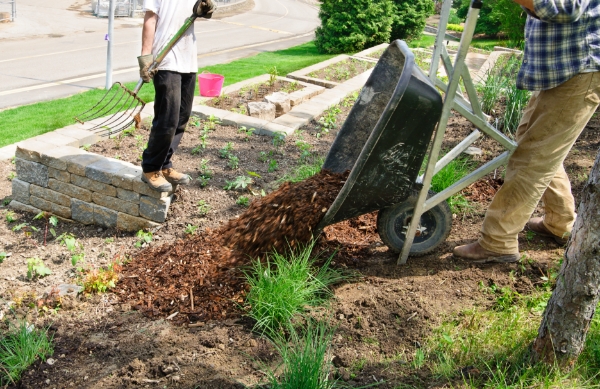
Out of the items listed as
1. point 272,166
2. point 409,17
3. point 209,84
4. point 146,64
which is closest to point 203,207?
point 272,166

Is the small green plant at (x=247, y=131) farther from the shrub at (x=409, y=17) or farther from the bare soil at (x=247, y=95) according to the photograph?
the shrub at (x=409, y=17)

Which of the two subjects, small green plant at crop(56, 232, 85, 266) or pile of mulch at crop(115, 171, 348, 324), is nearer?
pile of mulch at crop(115, 171, 348, 324)

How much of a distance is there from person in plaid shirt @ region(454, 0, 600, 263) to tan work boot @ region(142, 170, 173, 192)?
2.20 meters

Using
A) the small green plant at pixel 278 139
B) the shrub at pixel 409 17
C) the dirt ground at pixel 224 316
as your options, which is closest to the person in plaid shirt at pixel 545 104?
the dirt ground at pixel 224 316

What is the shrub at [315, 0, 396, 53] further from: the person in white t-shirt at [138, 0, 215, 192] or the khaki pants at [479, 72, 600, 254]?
the khaki pants at [479, 72, 600, 254]

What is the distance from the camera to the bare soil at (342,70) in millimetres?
9664

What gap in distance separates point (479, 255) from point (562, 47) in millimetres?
1277

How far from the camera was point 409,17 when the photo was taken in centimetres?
1786

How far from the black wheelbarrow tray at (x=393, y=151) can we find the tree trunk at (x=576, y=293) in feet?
2.91

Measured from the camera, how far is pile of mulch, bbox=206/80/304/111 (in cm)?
725

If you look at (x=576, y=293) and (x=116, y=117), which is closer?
(x=576, y=293)

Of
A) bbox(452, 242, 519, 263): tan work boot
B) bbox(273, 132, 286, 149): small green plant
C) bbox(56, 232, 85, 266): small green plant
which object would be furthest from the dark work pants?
bbox(452, 242, 519, 263): tan work boot

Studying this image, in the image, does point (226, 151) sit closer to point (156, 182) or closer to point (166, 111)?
point (156, 182)

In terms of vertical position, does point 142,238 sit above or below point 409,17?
below
